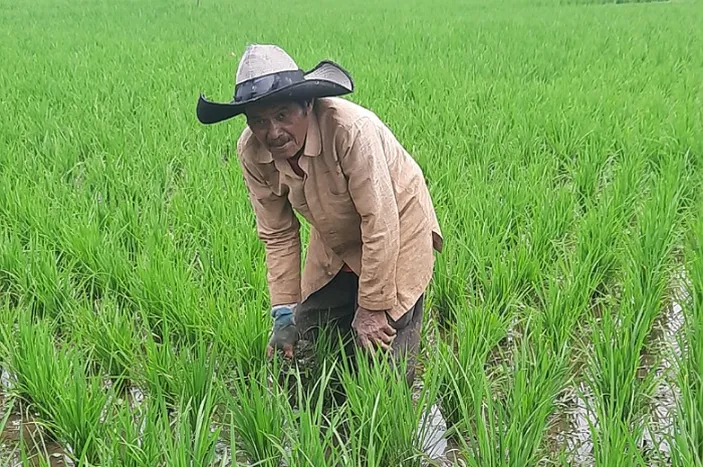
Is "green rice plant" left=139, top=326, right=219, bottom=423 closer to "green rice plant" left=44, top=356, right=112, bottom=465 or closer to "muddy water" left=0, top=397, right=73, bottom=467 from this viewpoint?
"green rice plant" left=44, top=356, right=112, bottom=465

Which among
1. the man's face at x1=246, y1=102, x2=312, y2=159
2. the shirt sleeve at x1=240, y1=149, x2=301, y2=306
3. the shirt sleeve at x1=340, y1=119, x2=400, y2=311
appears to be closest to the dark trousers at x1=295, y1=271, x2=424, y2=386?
the shirt sleeve at x1=240, y1=149, x2=301, y2=306

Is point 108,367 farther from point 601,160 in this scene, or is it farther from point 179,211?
point 601,160

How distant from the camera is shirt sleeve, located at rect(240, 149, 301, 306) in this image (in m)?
1.76

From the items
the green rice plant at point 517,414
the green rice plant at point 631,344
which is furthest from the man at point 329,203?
the green rice plant at point 631,344

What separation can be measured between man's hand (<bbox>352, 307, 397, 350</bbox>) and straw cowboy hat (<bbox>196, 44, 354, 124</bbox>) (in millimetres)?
526

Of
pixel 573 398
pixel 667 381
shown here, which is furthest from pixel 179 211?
pixel 667 381

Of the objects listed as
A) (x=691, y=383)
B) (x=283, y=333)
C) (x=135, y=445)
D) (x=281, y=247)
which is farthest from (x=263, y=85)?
(x=691, y=383)

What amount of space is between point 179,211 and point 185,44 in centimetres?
530

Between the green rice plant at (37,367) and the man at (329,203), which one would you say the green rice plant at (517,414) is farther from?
the green rice plant at (37,367)

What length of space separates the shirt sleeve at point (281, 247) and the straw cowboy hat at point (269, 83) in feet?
1.18

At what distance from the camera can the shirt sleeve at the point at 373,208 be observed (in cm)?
150

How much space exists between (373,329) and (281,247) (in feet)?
1.10

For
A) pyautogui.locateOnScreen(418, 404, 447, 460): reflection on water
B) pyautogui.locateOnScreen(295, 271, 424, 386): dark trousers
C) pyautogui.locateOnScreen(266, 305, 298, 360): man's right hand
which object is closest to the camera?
pyautogui.locateOnScreen(418, 404, 447, 460): reflection on water

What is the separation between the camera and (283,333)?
1.73 metres
